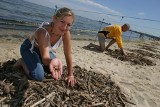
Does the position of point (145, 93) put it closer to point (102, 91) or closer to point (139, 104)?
point (139, 104)

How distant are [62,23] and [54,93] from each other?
1078 mm

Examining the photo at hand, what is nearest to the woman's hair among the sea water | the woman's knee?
the woman's knee

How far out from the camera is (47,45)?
404cm

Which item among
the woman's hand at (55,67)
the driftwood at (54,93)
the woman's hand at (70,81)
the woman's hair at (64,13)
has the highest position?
the woman's hair at (64,13)

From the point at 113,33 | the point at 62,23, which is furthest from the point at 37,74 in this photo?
the point at 113,33

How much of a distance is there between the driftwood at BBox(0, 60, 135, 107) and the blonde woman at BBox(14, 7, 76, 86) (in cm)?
17

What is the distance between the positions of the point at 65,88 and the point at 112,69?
3330mm

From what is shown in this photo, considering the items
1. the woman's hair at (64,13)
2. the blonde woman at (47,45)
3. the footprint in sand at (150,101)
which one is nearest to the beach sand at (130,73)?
the footprint in sand at (150,101)

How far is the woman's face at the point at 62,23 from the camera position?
3.96 meters

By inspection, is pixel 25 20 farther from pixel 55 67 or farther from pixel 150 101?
pixel 55 67

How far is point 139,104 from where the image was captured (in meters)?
4.94

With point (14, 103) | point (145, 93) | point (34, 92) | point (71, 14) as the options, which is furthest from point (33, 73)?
point (145, 93)

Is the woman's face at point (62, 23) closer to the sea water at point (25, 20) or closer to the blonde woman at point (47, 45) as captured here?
the blonde woman at point (47, 45)

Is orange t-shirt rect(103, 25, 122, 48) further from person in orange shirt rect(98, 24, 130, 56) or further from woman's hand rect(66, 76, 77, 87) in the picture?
woman's hand rect(66, 76, 77, 87)
